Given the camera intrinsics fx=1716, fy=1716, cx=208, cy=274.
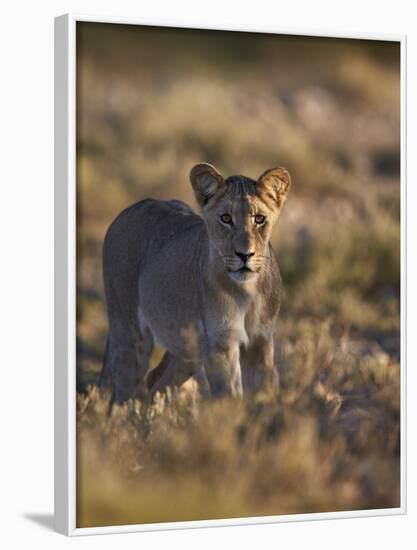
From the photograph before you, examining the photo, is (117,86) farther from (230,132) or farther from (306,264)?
(306,264)

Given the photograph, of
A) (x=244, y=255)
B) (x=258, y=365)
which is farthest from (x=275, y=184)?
(x=258, y=365)

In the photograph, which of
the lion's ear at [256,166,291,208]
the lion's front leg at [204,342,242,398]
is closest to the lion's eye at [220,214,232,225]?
the lion's ear at [256,166,291,208]

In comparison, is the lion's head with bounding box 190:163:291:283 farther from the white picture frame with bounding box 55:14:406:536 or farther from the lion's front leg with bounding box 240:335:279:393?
the white picture frame with bounding box 55:14:406:536

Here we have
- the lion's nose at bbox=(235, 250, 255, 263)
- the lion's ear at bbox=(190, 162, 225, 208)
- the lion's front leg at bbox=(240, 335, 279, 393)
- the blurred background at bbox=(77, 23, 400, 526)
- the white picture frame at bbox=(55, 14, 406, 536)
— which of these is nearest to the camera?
the white picture frame at bbox=(55, 14, 406, 536)

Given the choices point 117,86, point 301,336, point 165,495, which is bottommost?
point 165,495

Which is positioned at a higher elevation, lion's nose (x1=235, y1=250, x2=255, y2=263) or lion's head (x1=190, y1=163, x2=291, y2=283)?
lion's head (x1=190, y1=163, x2=291, y2=283)

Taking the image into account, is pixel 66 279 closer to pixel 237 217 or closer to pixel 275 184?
pixel 237 217

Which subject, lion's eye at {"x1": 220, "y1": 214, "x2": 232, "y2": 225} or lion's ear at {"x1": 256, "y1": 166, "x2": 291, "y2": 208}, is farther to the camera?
lion's ear at {"x1": 256, "y1": 166, "x2": 291, "y2": 208}

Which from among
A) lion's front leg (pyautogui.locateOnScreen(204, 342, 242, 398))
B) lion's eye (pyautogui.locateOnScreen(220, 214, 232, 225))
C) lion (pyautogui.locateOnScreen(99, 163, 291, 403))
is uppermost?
lion's eye (pyautogui.locateOnScreen(220, 214, 232, 225))

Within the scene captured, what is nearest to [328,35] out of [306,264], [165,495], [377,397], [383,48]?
[383,48]

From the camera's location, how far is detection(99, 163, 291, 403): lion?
9.75 meters

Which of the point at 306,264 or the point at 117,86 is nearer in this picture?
the point at 117,86

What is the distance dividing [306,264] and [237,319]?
69 centimetres
